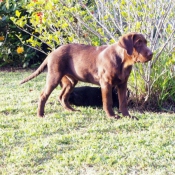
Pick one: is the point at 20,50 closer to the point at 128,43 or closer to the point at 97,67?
the point at 97,67

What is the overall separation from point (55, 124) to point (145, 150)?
4.96 ft

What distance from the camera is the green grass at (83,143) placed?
3.83 metres

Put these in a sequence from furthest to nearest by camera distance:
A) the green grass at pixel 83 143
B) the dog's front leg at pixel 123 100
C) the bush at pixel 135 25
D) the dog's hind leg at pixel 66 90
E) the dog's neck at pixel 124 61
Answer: the dog's hind leg at pixel 66 90
the bush at pixel 135 25
the dog's front leg at pixel 123 100
the dog's neck at pixel 124 61
the green grass at pixel 83 143

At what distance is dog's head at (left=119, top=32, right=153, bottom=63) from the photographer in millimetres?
5152

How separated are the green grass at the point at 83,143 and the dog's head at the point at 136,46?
866mm

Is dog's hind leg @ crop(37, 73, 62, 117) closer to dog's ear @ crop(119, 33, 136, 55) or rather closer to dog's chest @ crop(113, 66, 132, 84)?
dog's chest @ crop(113, 66, 132, 84)

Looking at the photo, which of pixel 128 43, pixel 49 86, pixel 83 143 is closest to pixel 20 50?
pixel 49 86

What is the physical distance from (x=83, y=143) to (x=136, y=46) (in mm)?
1504

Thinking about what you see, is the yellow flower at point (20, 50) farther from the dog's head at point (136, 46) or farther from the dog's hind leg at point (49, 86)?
the dog's head at point (136, 46)

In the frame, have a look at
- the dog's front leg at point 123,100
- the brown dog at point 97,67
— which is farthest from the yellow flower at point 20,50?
the dog's front leg at point 123,100

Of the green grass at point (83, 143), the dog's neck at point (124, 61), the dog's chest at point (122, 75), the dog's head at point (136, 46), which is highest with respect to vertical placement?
the dog's head at point (136, 46)

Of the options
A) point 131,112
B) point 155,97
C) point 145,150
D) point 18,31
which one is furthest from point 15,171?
point 18,31

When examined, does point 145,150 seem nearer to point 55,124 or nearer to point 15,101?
point 55,124

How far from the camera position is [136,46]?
520 centimetres
